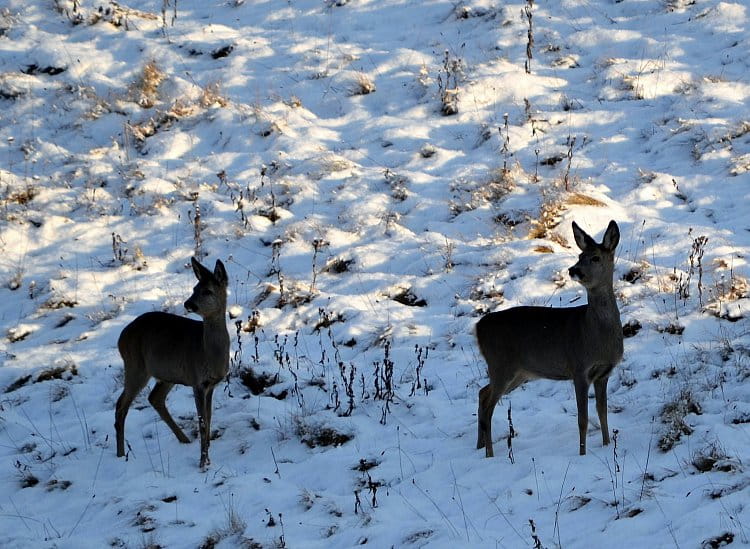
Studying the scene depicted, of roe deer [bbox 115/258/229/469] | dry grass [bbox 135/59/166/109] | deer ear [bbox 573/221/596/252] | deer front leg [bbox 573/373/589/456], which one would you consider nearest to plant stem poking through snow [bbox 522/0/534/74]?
dry grass [bbox 135/59/166/109]

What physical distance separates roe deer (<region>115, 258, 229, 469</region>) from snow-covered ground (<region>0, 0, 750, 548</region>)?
0.33 meters

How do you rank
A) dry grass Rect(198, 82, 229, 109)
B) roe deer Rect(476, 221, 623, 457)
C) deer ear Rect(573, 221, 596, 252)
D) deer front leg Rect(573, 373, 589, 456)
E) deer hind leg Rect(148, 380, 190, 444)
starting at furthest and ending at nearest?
dry grass Rect(198, 82, 229, 109) < deer hind leg Rect(148, 380, 190, 444) < deer ear Rect(573, 221, 596, 252) < roe deer Rect(476, 221, 623, 457) < deer front leg Rect(573, 373, 589, 456)

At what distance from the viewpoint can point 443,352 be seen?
31.3 feet

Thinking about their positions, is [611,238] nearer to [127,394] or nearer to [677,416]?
[677,416]

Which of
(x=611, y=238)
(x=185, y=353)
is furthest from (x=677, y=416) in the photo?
(x=185, y=353)

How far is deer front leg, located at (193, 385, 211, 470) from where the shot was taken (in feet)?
25.6

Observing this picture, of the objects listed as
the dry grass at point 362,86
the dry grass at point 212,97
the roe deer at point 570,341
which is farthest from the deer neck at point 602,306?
the dry grass at point 212,97

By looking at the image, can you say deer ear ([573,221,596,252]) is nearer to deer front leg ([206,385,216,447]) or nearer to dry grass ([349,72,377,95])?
deer front leg ([206,385,216,447])

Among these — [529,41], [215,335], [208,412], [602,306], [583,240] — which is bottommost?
[208,412]

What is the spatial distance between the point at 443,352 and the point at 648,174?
4198 mm

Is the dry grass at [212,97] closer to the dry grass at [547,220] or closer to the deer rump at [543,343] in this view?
the dry grass at [547,220]

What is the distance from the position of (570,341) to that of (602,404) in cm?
54

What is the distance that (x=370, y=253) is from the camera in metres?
11.6

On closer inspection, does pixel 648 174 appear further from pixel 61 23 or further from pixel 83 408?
pixel 61 23
